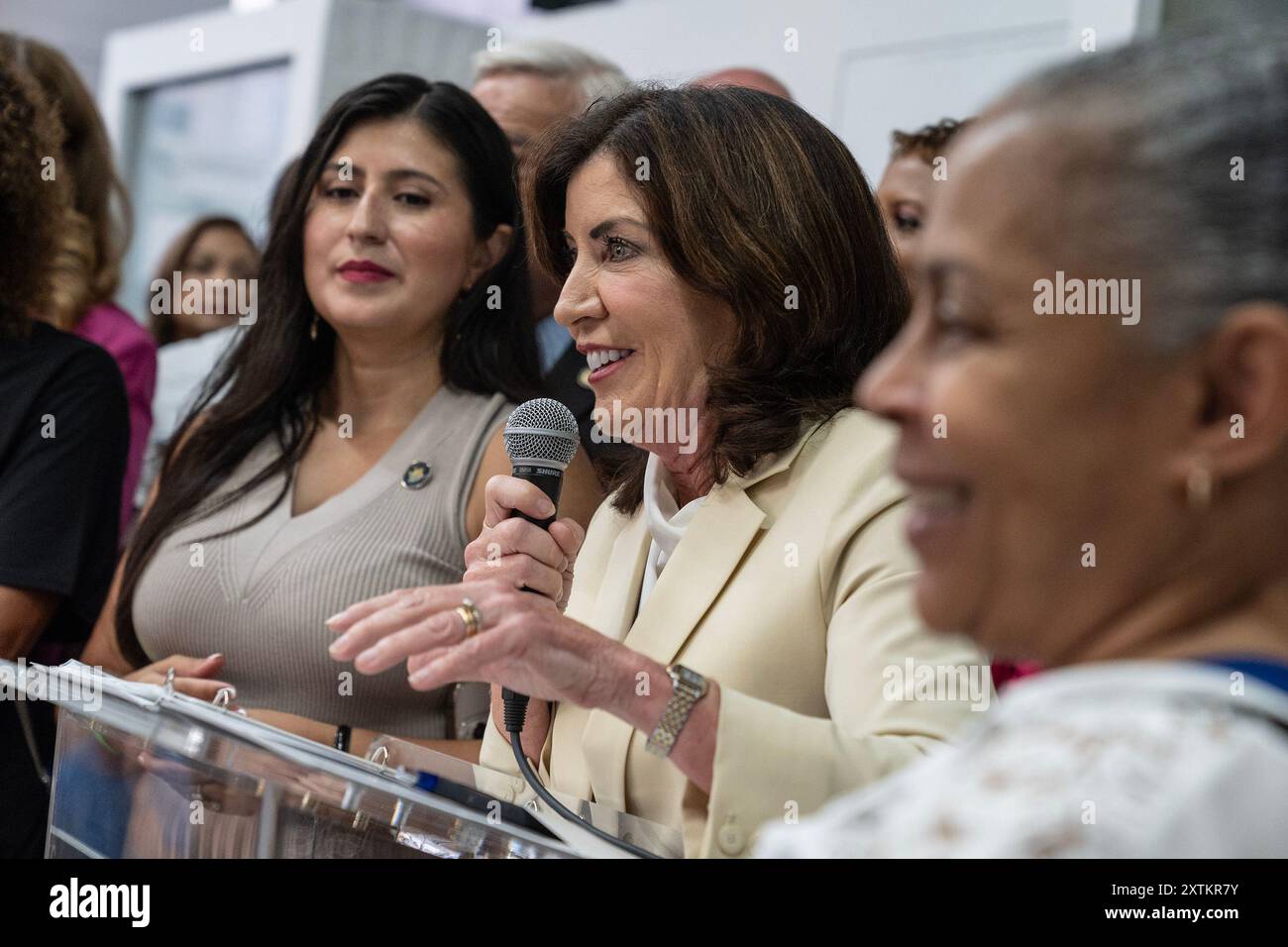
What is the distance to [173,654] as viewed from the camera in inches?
95.4

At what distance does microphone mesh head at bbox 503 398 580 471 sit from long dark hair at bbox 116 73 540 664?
0.76 meters

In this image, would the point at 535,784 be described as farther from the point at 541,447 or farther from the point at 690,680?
the point at 541,447

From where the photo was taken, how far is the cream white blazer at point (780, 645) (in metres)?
1.49

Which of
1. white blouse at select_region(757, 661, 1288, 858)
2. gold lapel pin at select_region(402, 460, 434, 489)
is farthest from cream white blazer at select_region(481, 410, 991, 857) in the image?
white blouse at select_region(757, 661, 1288, 858)

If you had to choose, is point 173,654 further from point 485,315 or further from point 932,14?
point 932,14

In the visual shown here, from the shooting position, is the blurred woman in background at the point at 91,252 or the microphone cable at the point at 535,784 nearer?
the microphone cable at the point at 535,784

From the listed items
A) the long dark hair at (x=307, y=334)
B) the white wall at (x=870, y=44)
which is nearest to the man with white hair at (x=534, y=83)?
the white wall at (x=870, y=44)

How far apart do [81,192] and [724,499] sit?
2.08m

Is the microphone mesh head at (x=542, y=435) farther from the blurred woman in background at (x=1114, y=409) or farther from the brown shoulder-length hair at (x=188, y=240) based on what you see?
the brown shoulder-length hair at (x=188, y=240)

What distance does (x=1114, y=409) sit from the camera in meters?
0.79

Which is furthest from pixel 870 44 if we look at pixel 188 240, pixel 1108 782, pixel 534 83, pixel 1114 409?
pixel 1108 782

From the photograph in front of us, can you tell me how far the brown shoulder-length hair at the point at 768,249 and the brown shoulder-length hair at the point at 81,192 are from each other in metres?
1.76

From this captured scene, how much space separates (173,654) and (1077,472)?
191 centimetres
